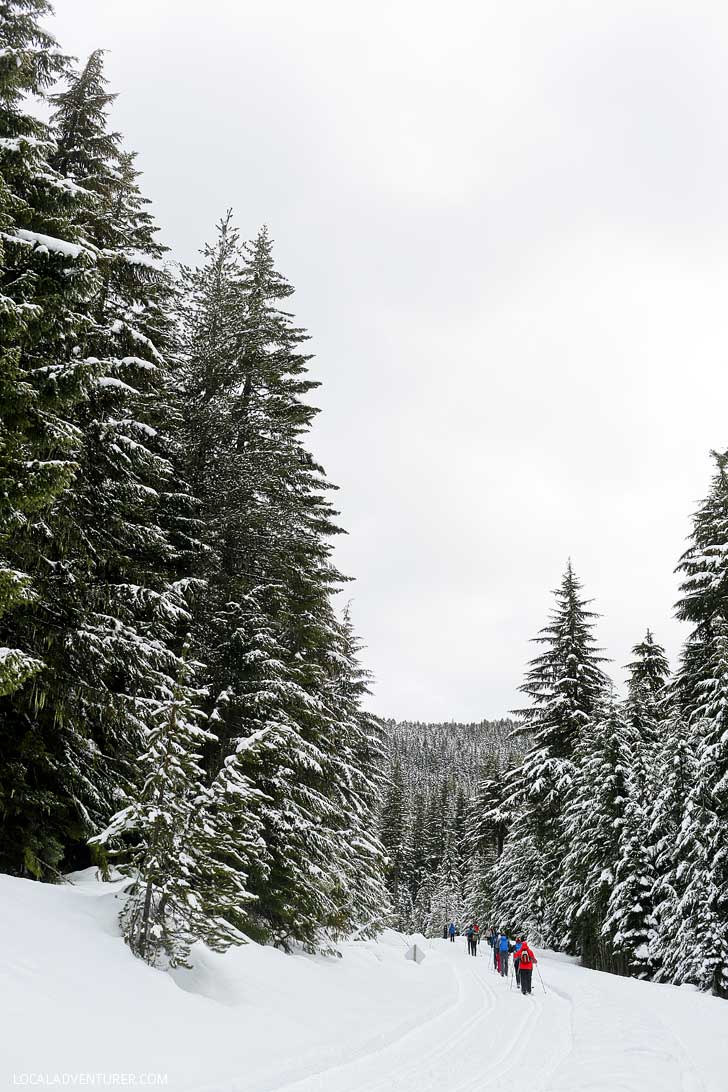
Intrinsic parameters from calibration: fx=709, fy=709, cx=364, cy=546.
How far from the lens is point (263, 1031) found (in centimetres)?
1012

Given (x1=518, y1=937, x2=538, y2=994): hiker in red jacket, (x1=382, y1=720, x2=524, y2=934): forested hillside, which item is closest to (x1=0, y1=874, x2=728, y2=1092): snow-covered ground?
(x1=518, y1=937, x2=538, y2=994): hiker in red jacket

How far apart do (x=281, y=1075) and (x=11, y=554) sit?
26.9 feet

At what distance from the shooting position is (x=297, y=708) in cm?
1730

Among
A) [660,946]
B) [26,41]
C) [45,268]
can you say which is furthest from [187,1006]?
[660,946]

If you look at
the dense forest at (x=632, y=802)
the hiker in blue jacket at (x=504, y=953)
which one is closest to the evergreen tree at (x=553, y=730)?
the dense forest at (x=632, y=802)

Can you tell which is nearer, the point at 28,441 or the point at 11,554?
the point at 28,441

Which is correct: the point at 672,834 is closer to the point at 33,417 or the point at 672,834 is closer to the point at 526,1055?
the point at 526,1055

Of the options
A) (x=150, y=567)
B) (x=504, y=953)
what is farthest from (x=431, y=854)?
(x=150, y=567)

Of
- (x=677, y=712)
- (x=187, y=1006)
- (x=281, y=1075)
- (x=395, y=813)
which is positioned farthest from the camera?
(x=395, y=813)

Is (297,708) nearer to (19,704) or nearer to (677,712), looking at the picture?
(19,704)

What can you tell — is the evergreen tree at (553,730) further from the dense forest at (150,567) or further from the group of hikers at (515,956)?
the dense forest at (150,567)

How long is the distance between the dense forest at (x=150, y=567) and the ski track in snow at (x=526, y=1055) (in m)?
2.92

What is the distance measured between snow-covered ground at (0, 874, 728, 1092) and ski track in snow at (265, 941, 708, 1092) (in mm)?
40

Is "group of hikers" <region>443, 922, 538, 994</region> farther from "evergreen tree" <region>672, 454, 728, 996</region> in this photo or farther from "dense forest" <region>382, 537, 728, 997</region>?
"evergreen tree" <region>672, 454, 728, 996</region>
